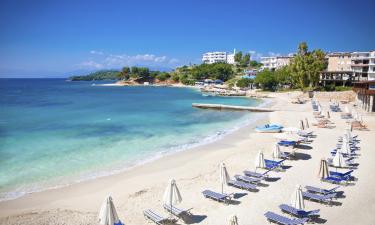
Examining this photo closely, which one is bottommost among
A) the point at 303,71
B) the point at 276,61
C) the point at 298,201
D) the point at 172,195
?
the point at 298,201

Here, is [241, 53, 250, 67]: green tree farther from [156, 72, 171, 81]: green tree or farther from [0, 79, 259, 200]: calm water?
[0, 79, 259, 200]: calm water

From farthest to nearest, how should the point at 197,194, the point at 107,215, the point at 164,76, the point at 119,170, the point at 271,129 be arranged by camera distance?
the point at 164,76 → the point at 271,129 → the point at 119,170 → the point at 197,194 → the point at 107,215

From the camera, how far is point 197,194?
42.6ft

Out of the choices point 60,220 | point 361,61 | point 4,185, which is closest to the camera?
point 60,220

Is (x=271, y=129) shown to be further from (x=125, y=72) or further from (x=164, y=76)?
(x=125, y=72)

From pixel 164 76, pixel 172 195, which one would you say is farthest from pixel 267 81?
pixel 164 76

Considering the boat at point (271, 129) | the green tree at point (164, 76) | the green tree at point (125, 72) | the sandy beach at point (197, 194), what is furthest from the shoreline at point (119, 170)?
the green tree at point (125, 72)

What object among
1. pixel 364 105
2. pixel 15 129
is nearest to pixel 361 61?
pixel 364 105

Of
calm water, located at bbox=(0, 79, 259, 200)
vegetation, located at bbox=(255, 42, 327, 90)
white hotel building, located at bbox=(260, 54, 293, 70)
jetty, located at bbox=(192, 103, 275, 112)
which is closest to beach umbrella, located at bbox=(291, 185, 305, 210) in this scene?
calm water, located at bbox=(0, 79, 259, 200)

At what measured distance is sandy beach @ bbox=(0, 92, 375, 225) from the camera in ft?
36.1

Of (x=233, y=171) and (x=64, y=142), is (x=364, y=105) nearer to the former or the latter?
(x=233, y=171)

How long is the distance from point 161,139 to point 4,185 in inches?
506

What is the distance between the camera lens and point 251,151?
Answer: 20.4 meters

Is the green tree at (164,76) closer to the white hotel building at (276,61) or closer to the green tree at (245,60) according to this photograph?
the green tree at (245,60)
